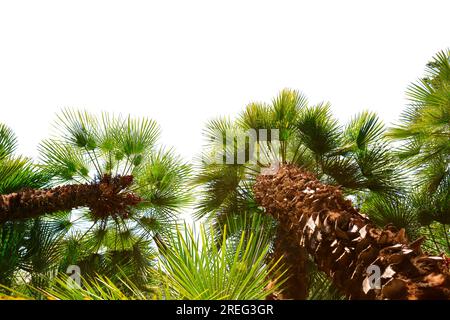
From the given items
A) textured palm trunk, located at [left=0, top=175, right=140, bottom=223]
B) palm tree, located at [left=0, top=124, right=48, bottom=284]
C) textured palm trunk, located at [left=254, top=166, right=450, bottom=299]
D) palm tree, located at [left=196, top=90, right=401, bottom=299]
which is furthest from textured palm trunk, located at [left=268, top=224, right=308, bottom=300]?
palm tree, located at [left=0, top=124, right=48, bottom=284]

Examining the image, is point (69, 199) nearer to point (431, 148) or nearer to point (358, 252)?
point (358, 252)

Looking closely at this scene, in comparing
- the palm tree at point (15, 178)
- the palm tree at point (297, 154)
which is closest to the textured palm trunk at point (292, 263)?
the palm tree at point (297, 154)

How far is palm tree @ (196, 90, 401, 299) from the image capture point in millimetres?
6473

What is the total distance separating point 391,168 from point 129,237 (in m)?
4.28

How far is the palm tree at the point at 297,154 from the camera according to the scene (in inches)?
255

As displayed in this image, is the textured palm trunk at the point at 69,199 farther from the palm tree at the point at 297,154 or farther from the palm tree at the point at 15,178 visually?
the palm tree at the point at 297,154

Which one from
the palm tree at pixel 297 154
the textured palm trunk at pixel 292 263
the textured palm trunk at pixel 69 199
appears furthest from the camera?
the palm tree at pixel 297 154

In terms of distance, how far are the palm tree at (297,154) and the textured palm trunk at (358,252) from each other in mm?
2778

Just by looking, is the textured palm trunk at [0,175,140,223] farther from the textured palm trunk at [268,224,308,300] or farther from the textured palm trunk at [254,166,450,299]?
the textured palm trunk at [254,166,450,299]
